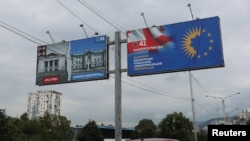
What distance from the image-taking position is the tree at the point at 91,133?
64.8 meters

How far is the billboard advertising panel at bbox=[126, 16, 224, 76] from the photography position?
19266 millimetres

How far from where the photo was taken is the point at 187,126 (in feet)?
217

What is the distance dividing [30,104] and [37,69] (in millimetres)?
84487

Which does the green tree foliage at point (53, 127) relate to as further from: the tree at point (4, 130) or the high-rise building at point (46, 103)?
the high-rise building at point (46, 103)

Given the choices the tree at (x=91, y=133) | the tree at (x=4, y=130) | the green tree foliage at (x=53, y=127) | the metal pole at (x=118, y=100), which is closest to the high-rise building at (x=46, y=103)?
the tree at (x=91, y=133)

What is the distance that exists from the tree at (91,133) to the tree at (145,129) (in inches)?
445

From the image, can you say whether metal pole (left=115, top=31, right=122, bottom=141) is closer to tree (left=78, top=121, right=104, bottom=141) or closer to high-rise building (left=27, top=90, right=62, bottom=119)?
tree (left=78, top=121, right=104, bottom=141)

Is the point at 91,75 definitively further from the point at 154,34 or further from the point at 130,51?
the point at 154,34

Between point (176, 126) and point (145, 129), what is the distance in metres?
11.1

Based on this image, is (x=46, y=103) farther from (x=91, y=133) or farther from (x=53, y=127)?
(x=53, y=127)

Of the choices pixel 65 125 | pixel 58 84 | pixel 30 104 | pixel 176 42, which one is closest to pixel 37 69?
pixel 58 84

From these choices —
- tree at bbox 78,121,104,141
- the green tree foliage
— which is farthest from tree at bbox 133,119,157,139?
the green tree foliage

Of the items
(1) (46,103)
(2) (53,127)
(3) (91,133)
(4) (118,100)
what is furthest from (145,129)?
(4) (118,100)

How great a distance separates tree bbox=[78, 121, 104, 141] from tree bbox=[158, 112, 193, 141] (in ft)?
35.1
